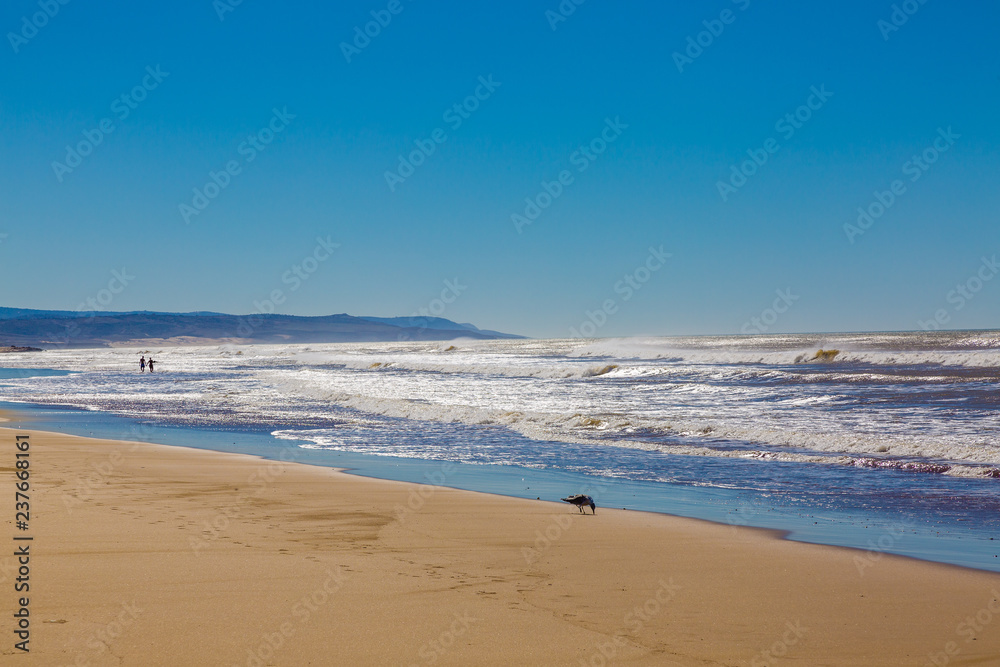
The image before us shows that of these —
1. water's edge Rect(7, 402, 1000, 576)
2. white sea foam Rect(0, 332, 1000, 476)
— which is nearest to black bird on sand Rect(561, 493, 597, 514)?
water's edge Rect(7, 402, 1000, 576)

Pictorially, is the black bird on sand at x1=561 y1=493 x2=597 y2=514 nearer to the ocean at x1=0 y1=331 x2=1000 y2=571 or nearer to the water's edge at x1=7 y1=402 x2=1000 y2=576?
the water's edge at x1=7 y1=402 x2=1000 y2=576

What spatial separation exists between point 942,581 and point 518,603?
343 cm

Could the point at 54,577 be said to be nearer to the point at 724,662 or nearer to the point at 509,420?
the point at 724,662

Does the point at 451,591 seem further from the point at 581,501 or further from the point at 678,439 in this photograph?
the point at 678,439

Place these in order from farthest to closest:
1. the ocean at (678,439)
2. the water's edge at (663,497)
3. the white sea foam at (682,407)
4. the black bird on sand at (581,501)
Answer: the white sea foam at (682,407), the ocean at (678,439), the black bird on sand at (581,501), the water's edge at (663,497)

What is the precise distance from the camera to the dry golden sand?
4488 mm

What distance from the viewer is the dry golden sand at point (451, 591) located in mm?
4488

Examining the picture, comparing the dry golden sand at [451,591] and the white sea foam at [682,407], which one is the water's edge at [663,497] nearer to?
the dry golden sand at [451,591]

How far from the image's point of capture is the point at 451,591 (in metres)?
5.55

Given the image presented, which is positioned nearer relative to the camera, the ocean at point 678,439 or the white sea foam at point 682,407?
the ocean at point 678,439

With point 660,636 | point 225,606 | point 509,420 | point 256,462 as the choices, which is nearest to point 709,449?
point 509,420

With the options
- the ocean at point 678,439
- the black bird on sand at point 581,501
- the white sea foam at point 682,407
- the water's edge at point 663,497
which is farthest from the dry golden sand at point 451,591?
the white sea foam at point 682,407

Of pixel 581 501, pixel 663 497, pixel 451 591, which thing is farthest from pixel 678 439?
pixel 451 591

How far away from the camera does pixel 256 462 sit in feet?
42.4
